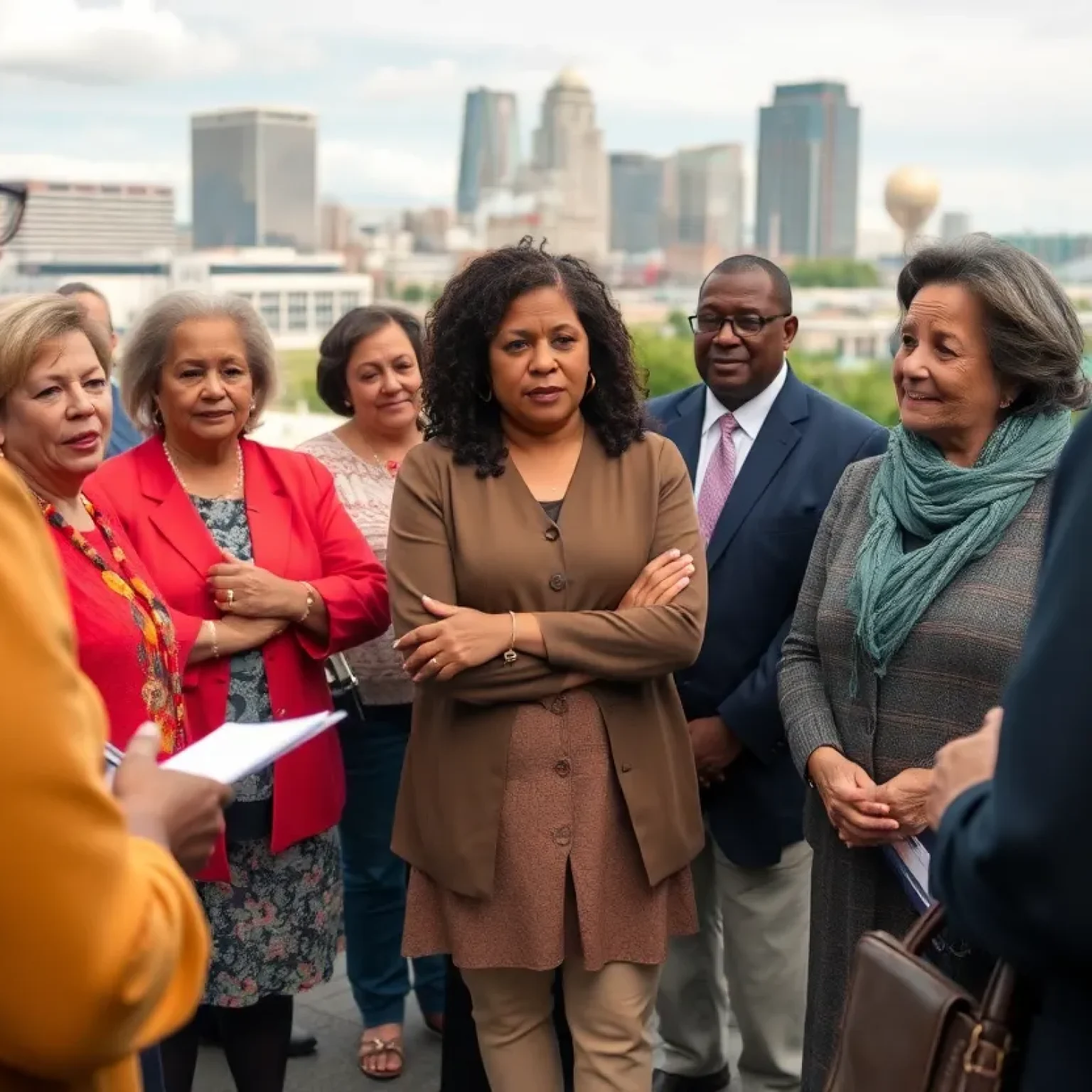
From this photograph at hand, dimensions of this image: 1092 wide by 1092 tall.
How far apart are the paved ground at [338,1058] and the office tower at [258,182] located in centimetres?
14366

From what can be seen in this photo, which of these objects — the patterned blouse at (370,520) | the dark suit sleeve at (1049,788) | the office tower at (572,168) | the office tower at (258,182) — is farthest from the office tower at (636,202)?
the dark suit sleeve at (1049,788)

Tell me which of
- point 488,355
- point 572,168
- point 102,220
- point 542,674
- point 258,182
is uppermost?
point 572,168

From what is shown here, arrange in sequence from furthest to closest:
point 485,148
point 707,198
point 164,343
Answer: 1. point 485,148
2. point 707,198
3. point 164,343

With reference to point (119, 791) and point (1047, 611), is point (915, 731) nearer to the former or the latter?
point (1047, 611)

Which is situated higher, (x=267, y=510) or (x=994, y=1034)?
(x=267, y=510)

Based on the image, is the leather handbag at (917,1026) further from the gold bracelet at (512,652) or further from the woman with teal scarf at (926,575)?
the gold bracelet at (512,652)

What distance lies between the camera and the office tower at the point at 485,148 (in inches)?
6693

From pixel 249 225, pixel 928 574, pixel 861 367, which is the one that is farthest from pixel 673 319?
pixel 928 574

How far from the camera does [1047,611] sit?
146 centimetres

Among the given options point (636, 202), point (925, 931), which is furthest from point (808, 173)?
point (925, 931)

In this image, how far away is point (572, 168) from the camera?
475ft

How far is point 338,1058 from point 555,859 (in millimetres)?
1495

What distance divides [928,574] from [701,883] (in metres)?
1.32

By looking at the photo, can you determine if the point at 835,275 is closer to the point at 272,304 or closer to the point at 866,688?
the point at 272,304
